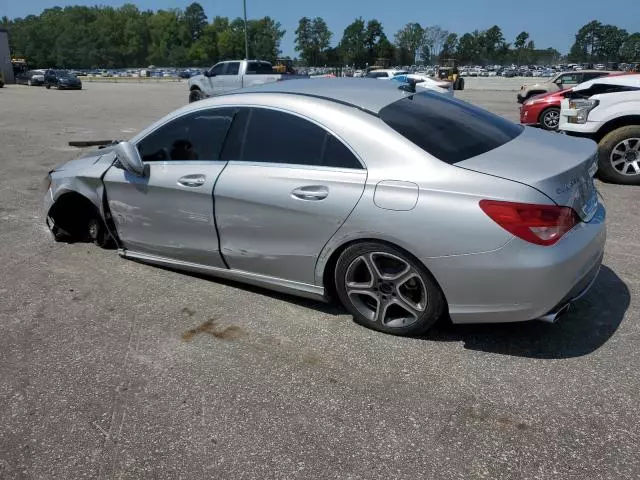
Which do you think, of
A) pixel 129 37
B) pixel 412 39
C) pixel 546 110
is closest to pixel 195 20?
pixel 129 37

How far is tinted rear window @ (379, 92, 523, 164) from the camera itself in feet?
10.5

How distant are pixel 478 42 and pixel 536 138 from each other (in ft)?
465

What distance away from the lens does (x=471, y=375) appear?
2977 mm

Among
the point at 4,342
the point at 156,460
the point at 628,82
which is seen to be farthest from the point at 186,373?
the point at 628,82

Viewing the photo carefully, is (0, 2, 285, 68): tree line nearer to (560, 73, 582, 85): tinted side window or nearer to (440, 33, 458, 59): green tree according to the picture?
(440, 33, 458, 59): green tree

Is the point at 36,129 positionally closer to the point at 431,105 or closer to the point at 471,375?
the point at 431,105

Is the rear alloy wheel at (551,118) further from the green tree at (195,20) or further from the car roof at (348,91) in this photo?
the green tree at (195,20)

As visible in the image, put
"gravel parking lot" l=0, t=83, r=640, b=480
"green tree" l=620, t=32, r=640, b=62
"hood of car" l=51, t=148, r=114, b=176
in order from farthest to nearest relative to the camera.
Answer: "green tree" l=620, t=32, r=640, b=62 → "hood of car" l=51, t=148, r=114, b=176 → "gravel parking lot" l=0, t=83, r=640, b=480

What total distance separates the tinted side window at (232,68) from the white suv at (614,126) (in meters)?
16.4

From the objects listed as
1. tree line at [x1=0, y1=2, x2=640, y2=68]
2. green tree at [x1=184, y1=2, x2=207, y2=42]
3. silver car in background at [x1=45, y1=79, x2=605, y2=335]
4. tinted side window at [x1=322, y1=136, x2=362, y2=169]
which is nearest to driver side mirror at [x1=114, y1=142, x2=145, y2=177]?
silver car in background at [x1=45, y1=79, x2=605, y2=335]

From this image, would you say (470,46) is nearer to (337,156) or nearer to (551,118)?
(551,118)

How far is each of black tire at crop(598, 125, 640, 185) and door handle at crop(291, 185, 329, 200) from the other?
213 inches

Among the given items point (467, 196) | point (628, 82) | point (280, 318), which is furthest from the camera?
point (628, 82)

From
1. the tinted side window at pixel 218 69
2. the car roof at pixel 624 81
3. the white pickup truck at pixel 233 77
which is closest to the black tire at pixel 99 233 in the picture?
the car roof at pixel 624 81
